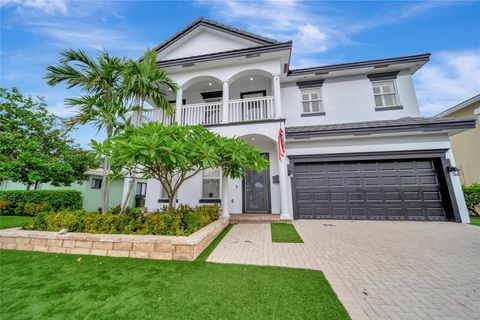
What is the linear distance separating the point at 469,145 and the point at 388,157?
813cm

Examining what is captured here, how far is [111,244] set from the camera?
379 cm

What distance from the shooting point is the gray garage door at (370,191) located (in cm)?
712

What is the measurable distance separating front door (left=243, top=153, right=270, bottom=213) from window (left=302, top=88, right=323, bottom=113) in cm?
362

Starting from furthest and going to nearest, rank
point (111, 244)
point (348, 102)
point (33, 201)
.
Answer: point (33, 201), point (348, 102), point (111, 244)

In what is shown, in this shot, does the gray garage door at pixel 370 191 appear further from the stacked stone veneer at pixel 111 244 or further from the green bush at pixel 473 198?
the stacked stone veneer at pixel 111 244

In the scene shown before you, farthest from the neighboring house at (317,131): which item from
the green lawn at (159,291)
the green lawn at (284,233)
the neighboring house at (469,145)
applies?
the neighboring house at (469,145)

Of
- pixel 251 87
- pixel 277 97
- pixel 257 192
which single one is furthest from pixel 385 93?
pixel 257 192

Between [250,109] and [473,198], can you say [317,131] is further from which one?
[473,198]

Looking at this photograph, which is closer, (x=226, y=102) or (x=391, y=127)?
(x=391, y=127)

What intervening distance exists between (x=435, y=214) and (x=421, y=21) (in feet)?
29.0

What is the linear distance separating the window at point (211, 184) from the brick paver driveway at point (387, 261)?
2650 mm

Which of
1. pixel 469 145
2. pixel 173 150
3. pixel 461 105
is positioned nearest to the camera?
pixel 173 150

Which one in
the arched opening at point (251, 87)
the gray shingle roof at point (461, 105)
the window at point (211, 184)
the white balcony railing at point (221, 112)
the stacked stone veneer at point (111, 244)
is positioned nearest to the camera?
the stacked stone veneer at point (111, 244)

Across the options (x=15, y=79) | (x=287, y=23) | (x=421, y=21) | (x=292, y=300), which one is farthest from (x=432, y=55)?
A: (x=15, y=79)
